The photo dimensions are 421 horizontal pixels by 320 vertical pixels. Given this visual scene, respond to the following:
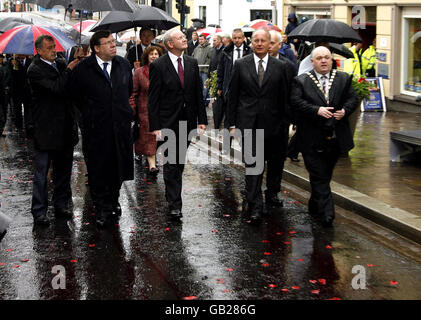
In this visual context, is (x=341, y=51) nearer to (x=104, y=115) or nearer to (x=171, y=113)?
(x=171, y=113)

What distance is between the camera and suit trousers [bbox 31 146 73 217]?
8633mm

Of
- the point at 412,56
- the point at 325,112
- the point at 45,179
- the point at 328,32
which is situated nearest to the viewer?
the point at 325,112

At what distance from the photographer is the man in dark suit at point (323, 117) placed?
850 cm

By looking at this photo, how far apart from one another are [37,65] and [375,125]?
9831 mm

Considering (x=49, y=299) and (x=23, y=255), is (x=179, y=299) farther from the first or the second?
(x=23, y=255)

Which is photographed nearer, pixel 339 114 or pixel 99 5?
pixel 339 114

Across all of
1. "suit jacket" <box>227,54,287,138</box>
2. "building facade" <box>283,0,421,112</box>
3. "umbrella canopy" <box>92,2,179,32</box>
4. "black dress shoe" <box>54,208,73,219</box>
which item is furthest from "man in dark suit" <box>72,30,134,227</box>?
"building facade" <box>283,0,421,112</box>

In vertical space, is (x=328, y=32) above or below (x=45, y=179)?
above

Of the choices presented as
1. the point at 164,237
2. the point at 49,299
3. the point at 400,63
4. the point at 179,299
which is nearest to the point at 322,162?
the point at 164,237

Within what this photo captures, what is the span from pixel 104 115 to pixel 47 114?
0.68 m

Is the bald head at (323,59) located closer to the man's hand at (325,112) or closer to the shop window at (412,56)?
the man's hand at (325,112)

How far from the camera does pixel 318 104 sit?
28.0 feet

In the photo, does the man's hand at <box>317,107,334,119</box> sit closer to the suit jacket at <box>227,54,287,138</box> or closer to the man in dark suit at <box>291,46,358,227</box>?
the man in dark suit at <box>291,46,358,227</box>

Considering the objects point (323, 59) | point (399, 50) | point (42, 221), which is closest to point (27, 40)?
point (42, 221)
